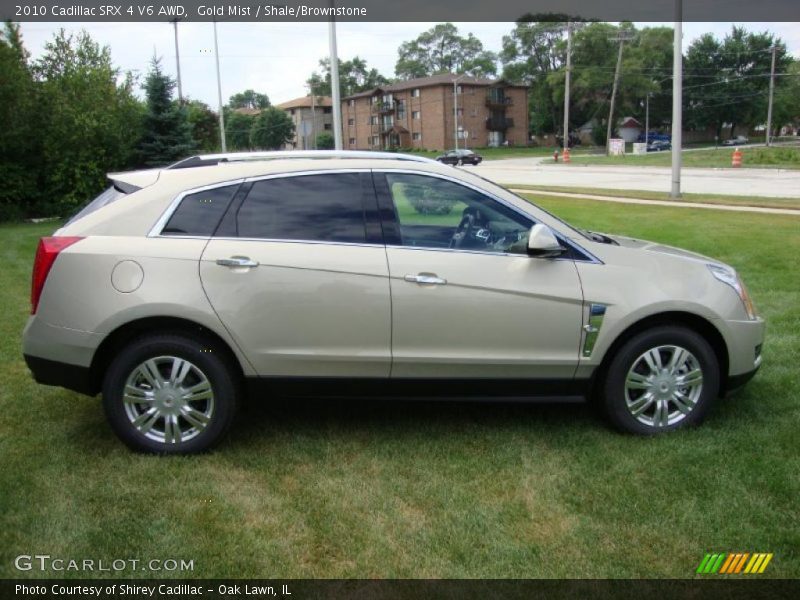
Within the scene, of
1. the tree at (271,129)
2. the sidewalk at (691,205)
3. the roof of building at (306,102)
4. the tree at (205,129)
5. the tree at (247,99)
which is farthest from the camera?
the tree at (247,99)

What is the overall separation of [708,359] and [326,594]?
2.67 metres

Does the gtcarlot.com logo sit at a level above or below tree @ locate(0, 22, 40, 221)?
below

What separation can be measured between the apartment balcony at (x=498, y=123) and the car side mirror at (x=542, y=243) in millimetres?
88109

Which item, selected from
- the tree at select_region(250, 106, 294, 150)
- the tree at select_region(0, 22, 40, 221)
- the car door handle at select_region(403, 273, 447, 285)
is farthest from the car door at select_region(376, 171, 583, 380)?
the tree at select_region(250, 106, 294, 150)

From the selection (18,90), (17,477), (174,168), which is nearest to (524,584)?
(17,477)

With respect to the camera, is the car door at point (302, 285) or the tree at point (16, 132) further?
the tree at point (16, 132)

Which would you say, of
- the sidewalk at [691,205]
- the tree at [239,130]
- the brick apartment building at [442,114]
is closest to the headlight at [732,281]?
the sidewalk at [691,205]

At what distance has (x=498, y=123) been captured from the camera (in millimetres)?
89938

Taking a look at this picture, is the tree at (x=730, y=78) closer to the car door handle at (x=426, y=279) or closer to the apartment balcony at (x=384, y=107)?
the apartment balcony at (x=384, y=107)

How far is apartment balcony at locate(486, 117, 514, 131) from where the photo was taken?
3514 inches

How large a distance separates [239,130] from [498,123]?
31971 millimetres

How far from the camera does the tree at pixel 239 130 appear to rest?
293 ft

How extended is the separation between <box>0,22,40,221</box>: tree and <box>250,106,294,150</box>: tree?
5993cm

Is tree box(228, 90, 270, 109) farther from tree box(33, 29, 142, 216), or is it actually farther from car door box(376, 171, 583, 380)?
car door box(376, 171, 583, 380)
